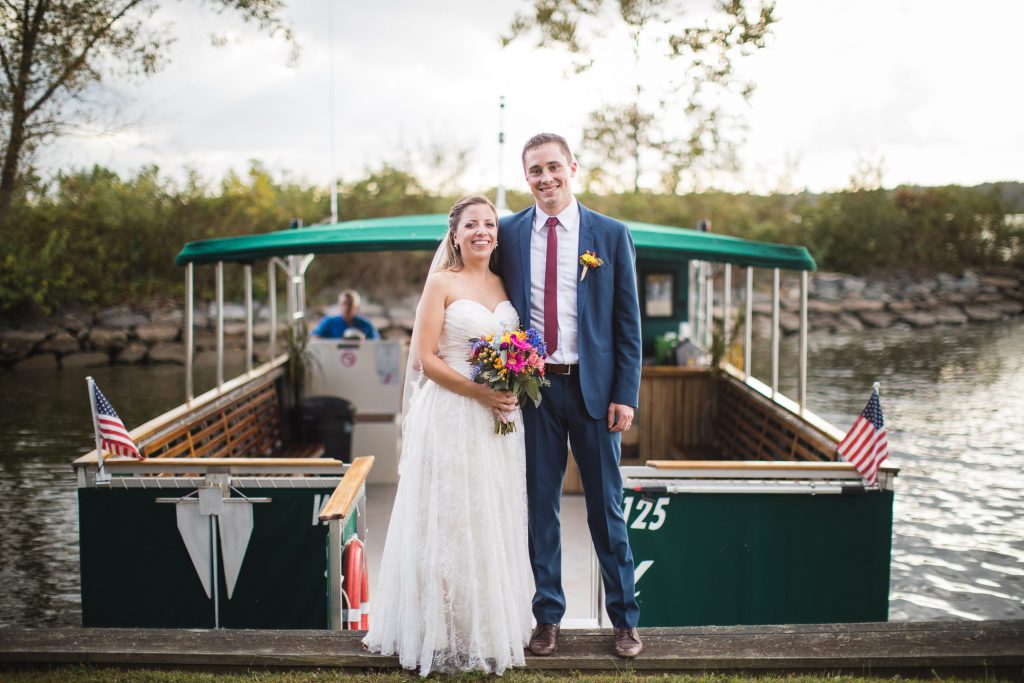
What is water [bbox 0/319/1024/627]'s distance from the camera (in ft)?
24.0

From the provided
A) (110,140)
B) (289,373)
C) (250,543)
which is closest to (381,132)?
(110,140)

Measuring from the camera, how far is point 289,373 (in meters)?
9.38

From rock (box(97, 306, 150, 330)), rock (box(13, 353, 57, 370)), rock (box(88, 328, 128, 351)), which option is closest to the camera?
rock (box(13, 353, 57, 370))

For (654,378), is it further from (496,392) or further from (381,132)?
(381,132)

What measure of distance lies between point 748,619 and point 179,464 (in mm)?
3204

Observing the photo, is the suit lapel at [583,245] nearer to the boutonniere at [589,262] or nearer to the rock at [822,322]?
the boutonniere at [589,262]

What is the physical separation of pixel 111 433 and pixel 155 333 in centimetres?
1722

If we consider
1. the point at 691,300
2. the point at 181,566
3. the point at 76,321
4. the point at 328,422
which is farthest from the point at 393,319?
the point at 181,566

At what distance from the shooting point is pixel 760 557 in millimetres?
4945

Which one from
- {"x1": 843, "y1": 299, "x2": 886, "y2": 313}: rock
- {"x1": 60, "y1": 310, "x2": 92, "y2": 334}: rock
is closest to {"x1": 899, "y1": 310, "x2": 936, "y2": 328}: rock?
{"x1": 843, "y1": 299, "x2": 886, "y2": 313}: rock

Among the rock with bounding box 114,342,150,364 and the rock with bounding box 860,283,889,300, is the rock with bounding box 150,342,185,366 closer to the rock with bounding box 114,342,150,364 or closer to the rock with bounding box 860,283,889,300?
the rock with bounding box 114,342,150,364

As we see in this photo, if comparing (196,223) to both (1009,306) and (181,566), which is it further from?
(1009,306)

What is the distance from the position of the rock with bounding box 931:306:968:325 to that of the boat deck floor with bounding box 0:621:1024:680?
25916 mm

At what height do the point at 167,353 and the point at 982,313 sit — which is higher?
the point at 982,313
